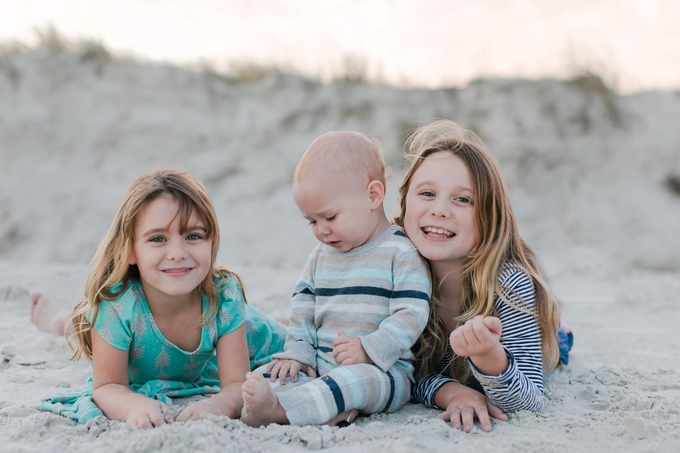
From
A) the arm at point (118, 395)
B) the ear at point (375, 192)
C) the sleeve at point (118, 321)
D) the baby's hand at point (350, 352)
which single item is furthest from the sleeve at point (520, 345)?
the sleeve at point (118, 321)

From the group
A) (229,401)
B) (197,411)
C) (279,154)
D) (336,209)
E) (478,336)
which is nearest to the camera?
(478,336)

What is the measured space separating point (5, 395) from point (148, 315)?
2.25 feet

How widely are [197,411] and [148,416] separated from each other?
0.55ft

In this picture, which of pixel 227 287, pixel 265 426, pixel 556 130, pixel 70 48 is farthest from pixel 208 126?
pixel 265 426

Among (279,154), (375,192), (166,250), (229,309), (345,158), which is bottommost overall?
(229,309)

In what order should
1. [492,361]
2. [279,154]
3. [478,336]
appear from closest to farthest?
[478,336], [492,361], [279,154]

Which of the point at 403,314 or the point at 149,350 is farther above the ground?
the point at 403,314

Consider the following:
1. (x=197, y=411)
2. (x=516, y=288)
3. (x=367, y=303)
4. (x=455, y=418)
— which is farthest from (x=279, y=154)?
(x=455, y=418)

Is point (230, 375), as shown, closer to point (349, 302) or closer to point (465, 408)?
point (349, 302)

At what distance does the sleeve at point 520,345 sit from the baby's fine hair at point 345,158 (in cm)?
70

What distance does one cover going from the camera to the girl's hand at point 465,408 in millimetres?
2013

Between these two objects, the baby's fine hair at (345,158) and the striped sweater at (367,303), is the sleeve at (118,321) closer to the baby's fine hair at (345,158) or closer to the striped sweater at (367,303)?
the striped sweater at (367,303)

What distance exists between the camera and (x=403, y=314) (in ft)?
7.15

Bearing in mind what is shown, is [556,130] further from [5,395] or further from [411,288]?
[5,395]
